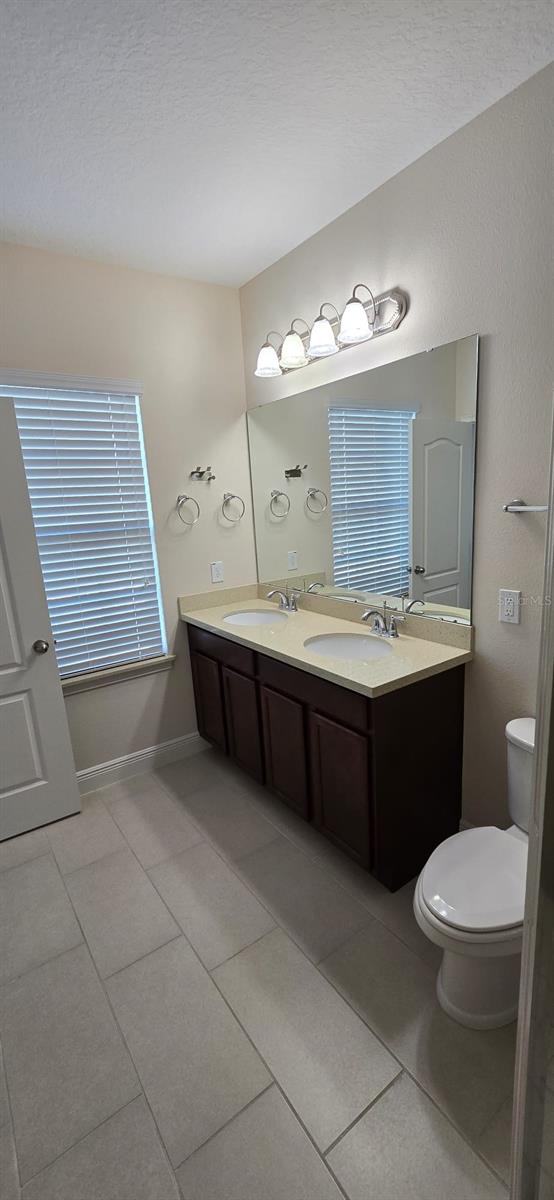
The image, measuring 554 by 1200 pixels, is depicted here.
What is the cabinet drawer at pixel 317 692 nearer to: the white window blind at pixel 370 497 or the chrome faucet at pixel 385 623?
the chrome faucet at pixel 385 623

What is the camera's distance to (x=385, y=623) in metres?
2.16

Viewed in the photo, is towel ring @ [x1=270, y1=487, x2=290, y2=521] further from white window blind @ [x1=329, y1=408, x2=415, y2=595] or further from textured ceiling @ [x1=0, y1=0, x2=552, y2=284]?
textured ceiling @ [x1=0, y1=0, x2=552, y2=284]

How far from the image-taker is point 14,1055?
1.37m

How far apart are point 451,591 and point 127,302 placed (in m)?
2.06

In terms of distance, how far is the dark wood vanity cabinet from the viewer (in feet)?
5.58

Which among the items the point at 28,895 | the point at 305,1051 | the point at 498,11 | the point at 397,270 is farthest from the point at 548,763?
the point at 28,895

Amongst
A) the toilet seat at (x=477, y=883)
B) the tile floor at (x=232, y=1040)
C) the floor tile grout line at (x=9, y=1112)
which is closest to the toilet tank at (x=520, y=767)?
the toilet seat at (x=477, y=883)

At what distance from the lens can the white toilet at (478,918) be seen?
1.23 metres

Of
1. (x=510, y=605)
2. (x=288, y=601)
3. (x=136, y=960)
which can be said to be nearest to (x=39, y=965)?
(x=136, y=960)

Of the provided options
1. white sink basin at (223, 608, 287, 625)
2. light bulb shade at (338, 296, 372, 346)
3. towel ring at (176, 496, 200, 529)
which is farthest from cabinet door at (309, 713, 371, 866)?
light bulb shade at (338, 296, 372, 346)

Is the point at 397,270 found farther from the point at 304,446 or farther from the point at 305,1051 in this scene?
the point at 305,1051

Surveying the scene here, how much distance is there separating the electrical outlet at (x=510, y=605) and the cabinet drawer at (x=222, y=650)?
3.43 feet

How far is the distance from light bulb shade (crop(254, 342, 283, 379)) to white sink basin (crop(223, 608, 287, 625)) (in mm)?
1221

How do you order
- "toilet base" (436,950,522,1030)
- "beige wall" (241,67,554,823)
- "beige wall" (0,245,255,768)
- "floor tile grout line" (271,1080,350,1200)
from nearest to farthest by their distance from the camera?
"floor tile grout line" (271,1080,350,1200) → "toilet base" (436,950,522,1030) → "beige wall" (241,67,554,823) → "beige wall" (0,245,255,768)
